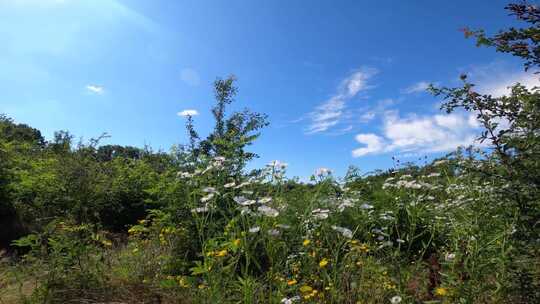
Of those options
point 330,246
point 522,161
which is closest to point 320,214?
point 330,246

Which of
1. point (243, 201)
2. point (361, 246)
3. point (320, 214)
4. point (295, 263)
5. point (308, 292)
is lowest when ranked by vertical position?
point (308, 292)

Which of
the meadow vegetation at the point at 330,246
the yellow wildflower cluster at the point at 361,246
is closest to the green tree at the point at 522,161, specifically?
the meadow vegetation at the point at 330,246

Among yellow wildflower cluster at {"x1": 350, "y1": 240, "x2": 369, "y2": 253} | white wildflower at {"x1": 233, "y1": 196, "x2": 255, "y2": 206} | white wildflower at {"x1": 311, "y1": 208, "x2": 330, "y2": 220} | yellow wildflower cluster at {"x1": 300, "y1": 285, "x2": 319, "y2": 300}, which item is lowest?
yellow wildflower cluster at {"x1": 300, "y1": 285, "x2": 319, "y2": 300}

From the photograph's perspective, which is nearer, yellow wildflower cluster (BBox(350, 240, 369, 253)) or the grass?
the grass

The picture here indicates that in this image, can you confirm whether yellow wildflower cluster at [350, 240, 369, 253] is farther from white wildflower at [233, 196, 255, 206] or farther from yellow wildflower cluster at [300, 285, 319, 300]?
white wildflower at [233, 196, 255, 206]

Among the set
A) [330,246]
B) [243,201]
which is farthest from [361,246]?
[243,201]

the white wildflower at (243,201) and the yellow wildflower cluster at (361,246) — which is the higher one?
the white wildflower at (243,201)

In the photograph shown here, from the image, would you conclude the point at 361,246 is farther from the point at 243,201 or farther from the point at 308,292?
the point at 243,201

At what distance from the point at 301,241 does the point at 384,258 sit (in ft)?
2.42

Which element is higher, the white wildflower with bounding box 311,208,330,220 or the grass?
the white wildflower with bounding box 311,208,330,220

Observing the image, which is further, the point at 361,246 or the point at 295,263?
the point at 361,246

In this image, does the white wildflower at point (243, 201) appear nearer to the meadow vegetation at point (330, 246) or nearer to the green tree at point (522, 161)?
the meadow vegetation at point (330, 246)

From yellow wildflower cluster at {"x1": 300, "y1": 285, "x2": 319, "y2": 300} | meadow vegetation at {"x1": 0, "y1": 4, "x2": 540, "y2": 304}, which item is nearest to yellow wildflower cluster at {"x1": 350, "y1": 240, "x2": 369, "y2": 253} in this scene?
meadow vegetation at {"x1": 0, "y1": 4, "x2": 540, "y2": 304}

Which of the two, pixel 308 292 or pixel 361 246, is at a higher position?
pixel 361 246
